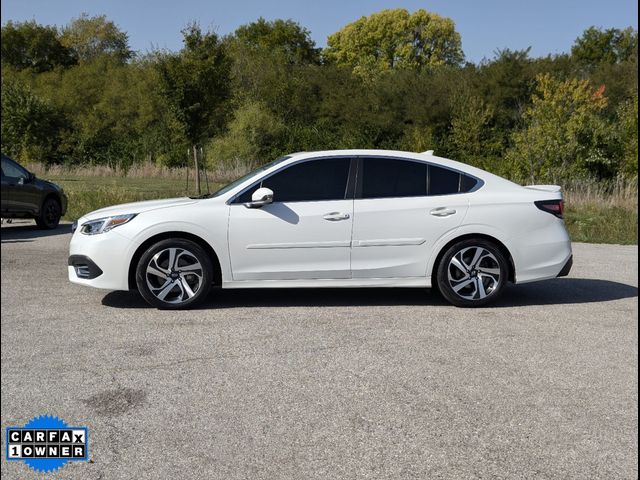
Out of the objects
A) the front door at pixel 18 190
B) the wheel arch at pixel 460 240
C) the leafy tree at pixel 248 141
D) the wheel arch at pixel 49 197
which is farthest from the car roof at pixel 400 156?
the leafy tree at pixel 248 141

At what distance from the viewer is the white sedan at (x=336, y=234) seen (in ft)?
23.1

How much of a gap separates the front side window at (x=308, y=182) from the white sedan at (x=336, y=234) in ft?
0.04

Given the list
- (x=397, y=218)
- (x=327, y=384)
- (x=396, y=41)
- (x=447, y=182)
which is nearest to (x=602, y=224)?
(x=447, y=182)

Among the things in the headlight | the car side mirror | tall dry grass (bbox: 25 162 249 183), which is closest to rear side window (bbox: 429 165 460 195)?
the car side mirror

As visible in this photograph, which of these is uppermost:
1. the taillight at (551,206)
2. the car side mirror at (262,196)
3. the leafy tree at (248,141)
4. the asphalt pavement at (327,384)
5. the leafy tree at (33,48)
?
the leafy tree at (33,48)

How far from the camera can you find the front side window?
7285mm

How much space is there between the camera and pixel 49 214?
14.9 metres

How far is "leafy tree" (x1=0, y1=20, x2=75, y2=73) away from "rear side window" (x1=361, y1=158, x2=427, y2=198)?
197 ft

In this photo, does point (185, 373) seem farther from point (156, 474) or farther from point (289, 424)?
point (156, 474)

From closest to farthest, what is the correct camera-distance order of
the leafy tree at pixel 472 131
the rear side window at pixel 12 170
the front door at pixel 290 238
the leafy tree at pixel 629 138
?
1. the front door at pixel 290 238
2. the rear side window at pixel 12 170
3. the leafy tree at pixel 629 138
4. the leafy tree at pixel 472 131

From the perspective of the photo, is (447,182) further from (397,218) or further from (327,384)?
(327,384)

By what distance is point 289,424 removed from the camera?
4008 millimetres

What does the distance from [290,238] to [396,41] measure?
75.9m

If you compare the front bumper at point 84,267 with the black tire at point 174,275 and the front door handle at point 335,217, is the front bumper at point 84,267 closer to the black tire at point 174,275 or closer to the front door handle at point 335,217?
the black tire at point 174,275
